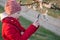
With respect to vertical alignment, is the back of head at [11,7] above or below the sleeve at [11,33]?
above

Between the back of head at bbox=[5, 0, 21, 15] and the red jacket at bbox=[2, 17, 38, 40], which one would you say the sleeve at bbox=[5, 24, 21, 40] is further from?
the back of head at bbox=[5, 0, 21, 15]

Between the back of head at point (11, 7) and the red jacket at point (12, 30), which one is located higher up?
the back of head at point (11, 7)

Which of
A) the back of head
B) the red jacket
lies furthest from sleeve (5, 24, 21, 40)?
the back of head

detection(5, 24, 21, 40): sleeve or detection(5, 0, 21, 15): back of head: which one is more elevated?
detection(5, 0, 21, 15): back of head

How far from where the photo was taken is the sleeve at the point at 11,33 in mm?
2391

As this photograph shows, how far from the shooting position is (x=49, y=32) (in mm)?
5031

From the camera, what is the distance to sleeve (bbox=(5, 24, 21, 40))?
2.39m

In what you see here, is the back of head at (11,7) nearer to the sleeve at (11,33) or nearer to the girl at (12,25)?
the girl at (12,25)

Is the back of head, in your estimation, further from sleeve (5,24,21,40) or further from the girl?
sleeve (5,24,21,40)

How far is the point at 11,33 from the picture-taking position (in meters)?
2.39

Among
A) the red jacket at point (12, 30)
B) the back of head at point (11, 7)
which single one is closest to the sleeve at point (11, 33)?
the red jacket at point (12, 30)

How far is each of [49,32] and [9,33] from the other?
2714 mm

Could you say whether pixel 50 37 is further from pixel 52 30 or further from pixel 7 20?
pixel 7 20

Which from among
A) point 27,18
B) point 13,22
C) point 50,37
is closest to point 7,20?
point 13,22
